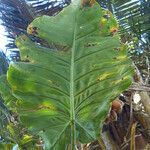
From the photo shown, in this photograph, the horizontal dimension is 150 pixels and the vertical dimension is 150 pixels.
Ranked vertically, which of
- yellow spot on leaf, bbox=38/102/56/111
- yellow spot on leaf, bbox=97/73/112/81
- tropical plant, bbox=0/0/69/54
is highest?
tropical plant, bbox=0/0/69/54

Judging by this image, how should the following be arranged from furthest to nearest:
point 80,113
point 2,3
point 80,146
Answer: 1. point 2,3
2. point 80,146
3. point 80,113

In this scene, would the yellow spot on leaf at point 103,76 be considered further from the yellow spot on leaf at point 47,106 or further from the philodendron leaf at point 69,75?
the yellow spot on leaf at point 47,106

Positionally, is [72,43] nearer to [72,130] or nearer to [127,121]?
[72,130]

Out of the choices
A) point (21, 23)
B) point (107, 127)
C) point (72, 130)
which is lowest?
point (72, 130)

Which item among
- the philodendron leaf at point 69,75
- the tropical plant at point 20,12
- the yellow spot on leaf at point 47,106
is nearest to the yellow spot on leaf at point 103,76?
the philodendron leaf at point 69,75

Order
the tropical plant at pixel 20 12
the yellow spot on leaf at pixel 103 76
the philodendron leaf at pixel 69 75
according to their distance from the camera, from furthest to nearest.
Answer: the tropical plant at pixel 20 12, the yellow spot on leaf at pixel 103 76, the philodendron leaf at pixel 69 75

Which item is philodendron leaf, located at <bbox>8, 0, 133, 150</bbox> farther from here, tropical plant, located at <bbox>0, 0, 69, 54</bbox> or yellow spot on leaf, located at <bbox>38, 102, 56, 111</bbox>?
tropical plant, located at <bbox>0, 0, 69, 54</bbox>

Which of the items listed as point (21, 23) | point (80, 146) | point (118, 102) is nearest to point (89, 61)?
point (118, 102)

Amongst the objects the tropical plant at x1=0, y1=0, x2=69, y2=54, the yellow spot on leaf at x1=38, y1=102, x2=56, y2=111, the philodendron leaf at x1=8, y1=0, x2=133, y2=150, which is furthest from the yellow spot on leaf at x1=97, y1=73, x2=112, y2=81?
the tropical plant at x1=0, y1=0, x2=69, y2=54

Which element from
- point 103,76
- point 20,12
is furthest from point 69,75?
point 20,12
